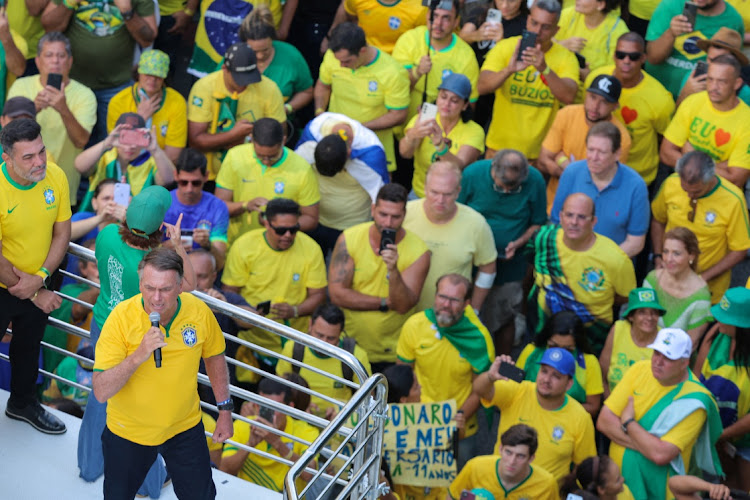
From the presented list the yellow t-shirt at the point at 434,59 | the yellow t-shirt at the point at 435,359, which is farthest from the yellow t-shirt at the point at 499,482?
the yellow t-shirt at the point at 434,59

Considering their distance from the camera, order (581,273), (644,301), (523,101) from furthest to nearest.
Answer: (523,101) → (581,273) → (644,301)

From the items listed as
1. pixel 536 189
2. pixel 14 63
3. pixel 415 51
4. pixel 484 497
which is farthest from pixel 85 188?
pixel 484 497

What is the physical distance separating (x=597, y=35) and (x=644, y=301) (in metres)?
2.88

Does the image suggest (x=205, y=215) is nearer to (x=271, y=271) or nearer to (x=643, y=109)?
(x=271, y=271)

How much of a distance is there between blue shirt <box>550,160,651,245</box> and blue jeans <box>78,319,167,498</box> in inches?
158

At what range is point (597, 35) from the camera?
10.0m

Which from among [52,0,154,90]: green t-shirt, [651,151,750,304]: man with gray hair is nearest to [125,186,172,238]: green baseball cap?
[651,151,750,304]: man with gray hair

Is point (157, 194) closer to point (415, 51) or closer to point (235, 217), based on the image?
point (235, 217)

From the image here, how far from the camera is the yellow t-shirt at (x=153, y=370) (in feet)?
Answer: 17.5

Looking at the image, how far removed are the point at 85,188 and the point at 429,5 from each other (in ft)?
10.7

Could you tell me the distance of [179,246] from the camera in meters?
5.93

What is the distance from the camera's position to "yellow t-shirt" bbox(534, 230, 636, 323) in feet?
28.0

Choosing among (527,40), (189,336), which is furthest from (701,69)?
(189,336)

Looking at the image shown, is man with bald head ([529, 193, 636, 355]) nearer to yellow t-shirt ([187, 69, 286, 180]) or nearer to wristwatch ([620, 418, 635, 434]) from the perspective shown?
wristwatch ([620, 418, 635, 434])
